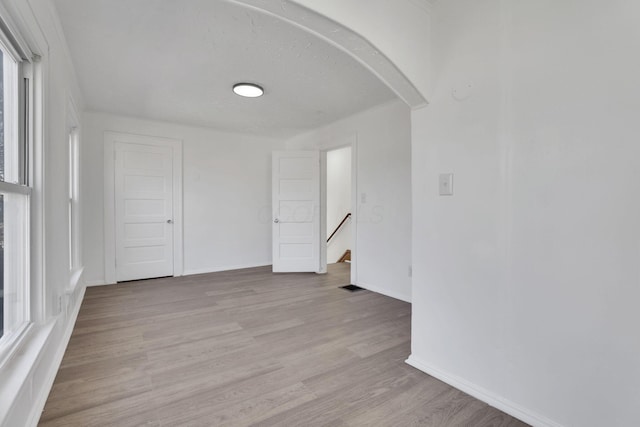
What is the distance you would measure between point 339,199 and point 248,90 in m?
3.94

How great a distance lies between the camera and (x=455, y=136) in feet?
5.93

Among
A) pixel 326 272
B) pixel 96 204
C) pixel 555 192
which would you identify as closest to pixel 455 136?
pixel 555 192

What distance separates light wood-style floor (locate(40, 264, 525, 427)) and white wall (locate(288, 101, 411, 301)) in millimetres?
457

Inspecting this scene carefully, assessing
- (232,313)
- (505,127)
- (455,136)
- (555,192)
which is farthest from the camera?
(232,313)

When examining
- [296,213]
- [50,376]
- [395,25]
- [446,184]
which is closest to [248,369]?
[50,376]

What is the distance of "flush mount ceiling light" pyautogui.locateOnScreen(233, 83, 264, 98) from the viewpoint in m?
3.01

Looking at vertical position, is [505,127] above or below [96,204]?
above

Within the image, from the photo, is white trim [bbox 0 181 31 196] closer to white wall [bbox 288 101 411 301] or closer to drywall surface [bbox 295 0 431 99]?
drywall surface [bbox 295 0 431 99]

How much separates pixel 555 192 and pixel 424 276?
2.86 feet

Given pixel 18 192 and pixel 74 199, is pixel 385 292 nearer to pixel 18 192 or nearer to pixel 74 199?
pixel 18 192

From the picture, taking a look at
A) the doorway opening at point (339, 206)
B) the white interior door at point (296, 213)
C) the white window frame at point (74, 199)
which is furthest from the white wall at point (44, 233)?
the doorway opening at point (339, 206)

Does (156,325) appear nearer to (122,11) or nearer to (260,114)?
(122,11)

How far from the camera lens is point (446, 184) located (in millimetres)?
1849

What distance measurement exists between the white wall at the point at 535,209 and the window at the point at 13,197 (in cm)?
220
